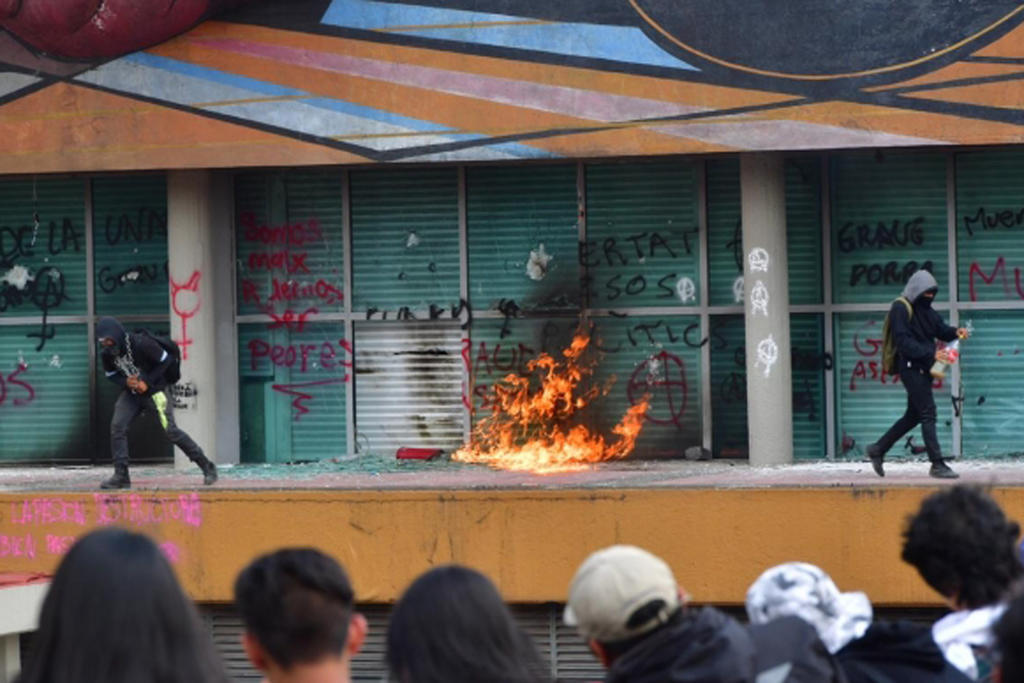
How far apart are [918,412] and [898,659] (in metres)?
8.43

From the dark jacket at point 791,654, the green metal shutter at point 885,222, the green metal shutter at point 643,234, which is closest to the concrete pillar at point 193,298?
the green metal shutter at point 643,234

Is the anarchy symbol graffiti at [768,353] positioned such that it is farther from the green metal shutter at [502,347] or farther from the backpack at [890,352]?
the backpack at [890,352]

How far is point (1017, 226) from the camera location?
15305mm

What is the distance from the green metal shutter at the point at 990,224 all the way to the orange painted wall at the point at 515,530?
477cm

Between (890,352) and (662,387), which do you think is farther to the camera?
(662,387)

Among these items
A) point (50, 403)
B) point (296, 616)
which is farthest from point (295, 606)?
point (50, 403)

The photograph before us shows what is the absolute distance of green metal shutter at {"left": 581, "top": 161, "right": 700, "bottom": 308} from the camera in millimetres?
15906

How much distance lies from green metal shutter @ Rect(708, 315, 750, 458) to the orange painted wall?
14.7 ft

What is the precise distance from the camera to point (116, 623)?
3.03 meters

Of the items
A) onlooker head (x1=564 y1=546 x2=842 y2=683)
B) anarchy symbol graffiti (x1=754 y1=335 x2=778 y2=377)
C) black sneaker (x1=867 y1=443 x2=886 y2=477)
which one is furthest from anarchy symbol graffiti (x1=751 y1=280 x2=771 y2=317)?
onlooker head (x1=564 y1=546 x2=842 y2=683)

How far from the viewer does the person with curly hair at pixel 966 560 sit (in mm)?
4301

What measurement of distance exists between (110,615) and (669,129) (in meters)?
12.0

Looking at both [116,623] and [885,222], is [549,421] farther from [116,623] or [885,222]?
[116,623]

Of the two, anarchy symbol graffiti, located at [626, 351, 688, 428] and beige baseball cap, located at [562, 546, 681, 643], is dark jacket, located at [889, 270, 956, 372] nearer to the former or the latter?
anarchy symbol graffiti, located at [626, 351, 688, 428]
